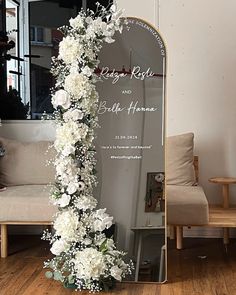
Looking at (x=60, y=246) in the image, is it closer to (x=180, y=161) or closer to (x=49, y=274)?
(x=49, y=274)

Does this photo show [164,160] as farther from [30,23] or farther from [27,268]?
[30,23]

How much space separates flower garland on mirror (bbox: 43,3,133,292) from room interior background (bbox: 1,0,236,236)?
1.43 metres

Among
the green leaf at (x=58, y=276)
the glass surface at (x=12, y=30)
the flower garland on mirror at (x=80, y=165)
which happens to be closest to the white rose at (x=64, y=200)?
the flower garland on mirror at (x=80, y=165)

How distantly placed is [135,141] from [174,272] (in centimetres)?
106

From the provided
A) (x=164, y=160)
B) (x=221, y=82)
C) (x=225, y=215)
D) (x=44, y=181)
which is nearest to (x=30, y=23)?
(x=44, y=181)

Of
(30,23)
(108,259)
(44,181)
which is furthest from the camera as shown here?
(30,23)

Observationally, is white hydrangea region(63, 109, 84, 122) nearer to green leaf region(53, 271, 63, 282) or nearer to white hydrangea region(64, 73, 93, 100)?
white hydrangea region(64, 73, 93, 100)

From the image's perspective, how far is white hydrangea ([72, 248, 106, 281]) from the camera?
10.4ft

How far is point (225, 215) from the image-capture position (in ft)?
13.3

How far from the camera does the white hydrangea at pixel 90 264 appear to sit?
124 inches

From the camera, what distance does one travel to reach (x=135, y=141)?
3404 mm

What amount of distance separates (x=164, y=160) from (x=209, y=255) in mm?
1201

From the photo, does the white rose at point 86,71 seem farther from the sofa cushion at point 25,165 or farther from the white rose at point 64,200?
the sofa cushion at point 25,165

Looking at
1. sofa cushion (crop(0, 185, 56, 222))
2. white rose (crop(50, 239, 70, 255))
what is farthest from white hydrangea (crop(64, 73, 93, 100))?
sofa cushion (crop(0, 185, 56, 222))
